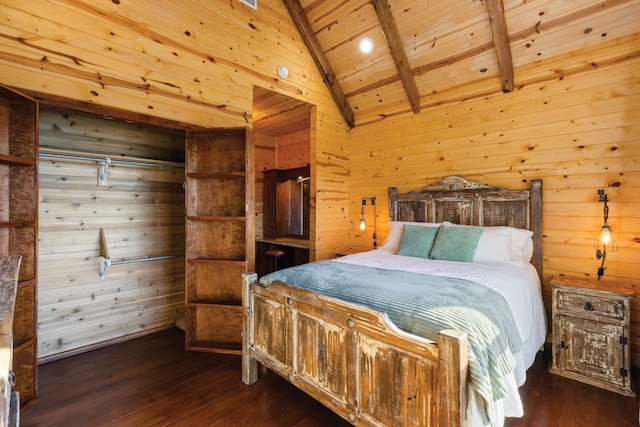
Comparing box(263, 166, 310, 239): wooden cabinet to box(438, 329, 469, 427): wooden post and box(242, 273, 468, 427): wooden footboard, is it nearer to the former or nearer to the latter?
box(242, 273, 468, 427): wooden footboard

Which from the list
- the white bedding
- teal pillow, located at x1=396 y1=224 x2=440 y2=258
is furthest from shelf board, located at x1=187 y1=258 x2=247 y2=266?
teal pillow, located at x1=396 y1=224 x2=440 y2=258

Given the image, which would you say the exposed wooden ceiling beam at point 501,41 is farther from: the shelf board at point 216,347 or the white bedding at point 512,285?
the shelf board at point 216,347

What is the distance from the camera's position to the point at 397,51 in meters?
3.31

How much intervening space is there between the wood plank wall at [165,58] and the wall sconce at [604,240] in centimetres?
279

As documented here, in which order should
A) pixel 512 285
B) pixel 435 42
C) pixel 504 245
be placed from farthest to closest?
pixel 435 42
pixel 504 245
pixel 512 285

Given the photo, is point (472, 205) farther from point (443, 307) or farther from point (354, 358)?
point (354, 358)

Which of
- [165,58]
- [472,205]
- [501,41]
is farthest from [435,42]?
[165,58]

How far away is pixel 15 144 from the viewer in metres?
1.94

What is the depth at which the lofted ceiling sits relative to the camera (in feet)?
8.42

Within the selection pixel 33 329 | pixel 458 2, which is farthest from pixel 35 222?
pixel 458 2

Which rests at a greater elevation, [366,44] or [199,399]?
[366,44]

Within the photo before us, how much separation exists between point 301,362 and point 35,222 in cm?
197

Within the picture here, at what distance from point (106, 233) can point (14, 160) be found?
1261 mm

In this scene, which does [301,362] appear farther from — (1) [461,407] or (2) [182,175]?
(2) [182,175]
